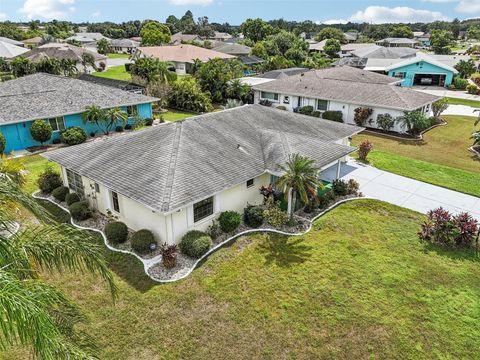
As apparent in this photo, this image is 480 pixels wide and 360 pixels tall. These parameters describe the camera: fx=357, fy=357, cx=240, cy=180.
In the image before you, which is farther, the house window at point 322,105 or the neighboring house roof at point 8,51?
the neighboring house roof at point 8,51

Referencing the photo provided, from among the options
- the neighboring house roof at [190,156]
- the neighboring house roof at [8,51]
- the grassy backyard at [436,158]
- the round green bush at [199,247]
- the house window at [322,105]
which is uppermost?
the neighboring house roof at [8,51]

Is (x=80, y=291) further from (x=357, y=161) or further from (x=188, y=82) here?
(x=188, y=82)

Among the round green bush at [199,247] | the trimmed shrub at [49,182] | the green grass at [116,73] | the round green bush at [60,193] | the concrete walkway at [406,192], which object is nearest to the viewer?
the round green bush at [199,247]

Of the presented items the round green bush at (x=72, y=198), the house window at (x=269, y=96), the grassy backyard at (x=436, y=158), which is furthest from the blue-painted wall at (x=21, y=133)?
the grassy backyard at (x=436, y=158)

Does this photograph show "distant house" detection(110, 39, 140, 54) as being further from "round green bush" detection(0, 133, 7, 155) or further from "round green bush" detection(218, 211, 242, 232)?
"round green bush" detection(218, 211, 242, 232)

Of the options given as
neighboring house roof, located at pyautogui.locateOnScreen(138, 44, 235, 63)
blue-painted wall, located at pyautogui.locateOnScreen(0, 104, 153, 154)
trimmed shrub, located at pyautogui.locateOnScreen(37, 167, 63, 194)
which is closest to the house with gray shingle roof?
trimmed shrub, located at pyautogui.locateOnScreen(37, 167, 63, 194)

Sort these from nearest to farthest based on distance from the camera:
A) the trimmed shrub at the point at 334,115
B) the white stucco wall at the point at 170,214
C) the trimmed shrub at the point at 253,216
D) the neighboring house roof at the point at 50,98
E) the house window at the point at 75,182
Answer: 1. the white stucco wall at the point at 170,214
2. the trimmed shrub at the point at 253,216
3. the house window at the point at 75,182
4. the neighboring house roof at the point at 50,98
5. the trimmed shrub at the point at 334,115

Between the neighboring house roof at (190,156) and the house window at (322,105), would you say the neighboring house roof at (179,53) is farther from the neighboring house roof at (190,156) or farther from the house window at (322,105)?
the neighboring house roof at (190,156)

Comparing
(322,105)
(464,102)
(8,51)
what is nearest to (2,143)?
(322,105)
